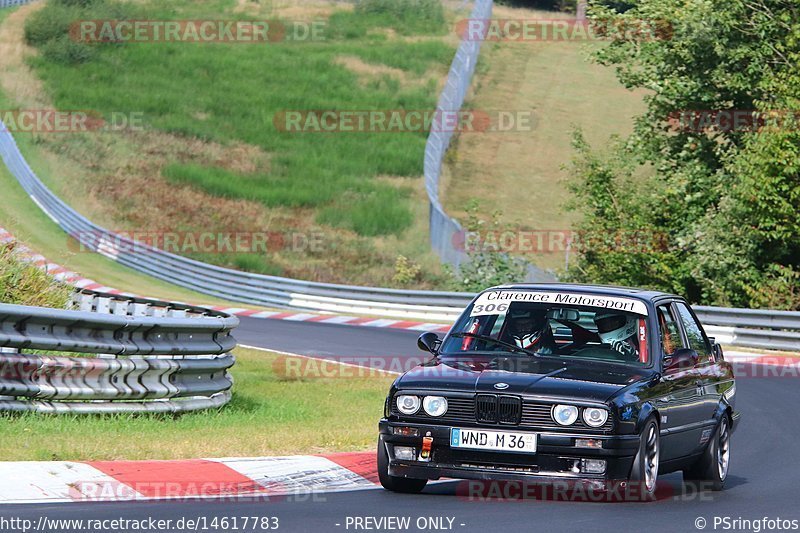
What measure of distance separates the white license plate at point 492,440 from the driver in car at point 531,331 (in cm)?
123

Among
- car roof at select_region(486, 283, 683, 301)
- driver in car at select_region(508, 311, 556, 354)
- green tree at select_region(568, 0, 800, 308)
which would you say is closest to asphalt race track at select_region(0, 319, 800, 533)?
driver in car at select_region(508, 311, 556, 354)

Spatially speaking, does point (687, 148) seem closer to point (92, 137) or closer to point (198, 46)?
point (92, 137)

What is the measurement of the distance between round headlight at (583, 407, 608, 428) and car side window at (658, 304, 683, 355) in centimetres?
143

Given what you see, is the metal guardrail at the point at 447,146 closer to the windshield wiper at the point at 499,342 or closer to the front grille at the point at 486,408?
the windshield wiper at the point at 499,342

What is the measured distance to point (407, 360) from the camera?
2112 centimetres

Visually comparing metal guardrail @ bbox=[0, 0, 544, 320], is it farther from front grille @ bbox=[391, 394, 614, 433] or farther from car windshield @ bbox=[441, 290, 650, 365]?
front grille @ bbox=[391, 394, 614, 433]

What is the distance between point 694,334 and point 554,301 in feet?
4.95

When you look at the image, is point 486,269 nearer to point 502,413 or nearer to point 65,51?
point 502,413

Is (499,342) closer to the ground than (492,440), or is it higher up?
higher up

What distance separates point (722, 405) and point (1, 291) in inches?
307

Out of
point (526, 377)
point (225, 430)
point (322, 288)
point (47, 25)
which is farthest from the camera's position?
point (47, 25)

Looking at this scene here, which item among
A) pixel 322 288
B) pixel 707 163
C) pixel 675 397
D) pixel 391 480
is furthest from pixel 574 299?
pixel 322 288

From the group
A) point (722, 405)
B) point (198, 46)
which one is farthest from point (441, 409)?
point (198, 46)

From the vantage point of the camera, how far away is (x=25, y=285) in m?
15.2
